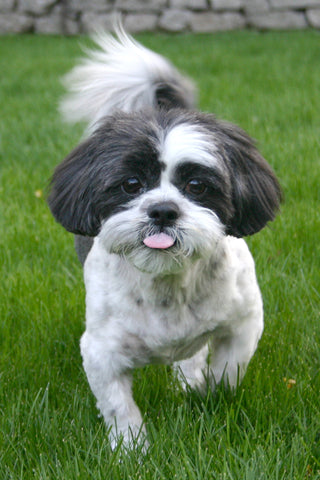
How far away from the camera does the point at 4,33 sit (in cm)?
1396

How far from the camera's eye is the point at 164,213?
1985 mm

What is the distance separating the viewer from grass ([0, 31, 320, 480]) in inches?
79.4

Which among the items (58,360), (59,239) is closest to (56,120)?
(59,239)

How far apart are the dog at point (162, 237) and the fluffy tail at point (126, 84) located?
1.63 ft

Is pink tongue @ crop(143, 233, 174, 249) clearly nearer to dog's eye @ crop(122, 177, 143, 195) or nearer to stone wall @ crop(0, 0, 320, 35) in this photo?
dog's eye @ crop(122, 177, 143, 195)

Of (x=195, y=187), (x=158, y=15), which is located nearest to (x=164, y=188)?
(x=195, y=187)

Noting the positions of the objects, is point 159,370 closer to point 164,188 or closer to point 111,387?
point 111,387

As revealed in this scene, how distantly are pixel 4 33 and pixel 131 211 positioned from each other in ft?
42.0

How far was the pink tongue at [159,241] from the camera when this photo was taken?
1984 millimetres

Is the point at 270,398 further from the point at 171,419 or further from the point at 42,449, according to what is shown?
the point at 42,449

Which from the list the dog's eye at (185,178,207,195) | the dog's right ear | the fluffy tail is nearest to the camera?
the dog's eye at (185,178,207,195)

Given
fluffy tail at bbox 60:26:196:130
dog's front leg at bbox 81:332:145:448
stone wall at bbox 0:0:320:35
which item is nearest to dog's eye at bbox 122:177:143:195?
dog's front leg at bbox 81:332:145:448

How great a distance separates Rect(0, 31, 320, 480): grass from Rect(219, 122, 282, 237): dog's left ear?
1.83ft

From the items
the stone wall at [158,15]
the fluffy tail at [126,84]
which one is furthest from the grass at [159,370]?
the stone wall at [158,15]
